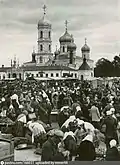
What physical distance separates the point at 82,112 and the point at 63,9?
95cm

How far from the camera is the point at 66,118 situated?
149 inches

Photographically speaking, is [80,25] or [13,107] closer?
[80,25]

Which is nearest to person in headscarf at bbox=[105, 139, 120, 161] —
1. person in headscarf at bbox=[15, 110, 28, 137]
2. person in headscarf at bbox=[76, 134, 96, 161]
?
person in headscarf at bbox=[76, 134, 96, 161]

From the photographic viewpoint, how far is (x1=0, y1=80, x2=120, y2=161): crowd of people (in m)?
3.11

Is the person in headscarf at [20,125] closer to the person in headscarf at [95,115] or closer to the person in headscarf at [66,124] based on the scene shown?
the person in headscarf at [66,124]

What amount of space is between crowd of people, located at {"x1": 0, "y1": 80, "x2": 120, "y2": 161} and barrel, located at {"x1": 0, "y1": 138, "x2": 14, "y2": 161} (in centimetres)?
21

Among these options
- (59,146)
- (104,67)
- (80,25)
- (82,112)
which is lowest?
(59,146)

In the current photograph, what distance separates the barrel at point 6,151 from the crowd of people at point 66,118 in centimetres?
21

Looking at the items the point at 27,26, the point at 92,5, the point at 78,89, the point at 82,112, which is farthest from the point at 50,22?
the point at 78,89

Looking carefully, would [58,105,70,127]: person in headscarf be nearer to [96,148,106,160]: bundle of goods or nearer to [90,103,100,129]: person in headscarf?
[90,103,100,129]: person in headscarf

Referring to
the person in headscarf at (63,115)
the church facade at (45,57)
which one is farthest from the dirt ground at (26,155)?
the church facade at (45,57)

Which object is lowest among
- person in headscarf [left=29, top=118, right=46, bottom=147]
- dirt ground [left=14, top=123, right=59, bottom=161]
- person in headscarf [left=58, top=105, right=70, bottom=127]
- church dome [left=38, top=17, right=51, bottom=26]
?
dirt ground [left=14, top=123, right=59, bottom=161]

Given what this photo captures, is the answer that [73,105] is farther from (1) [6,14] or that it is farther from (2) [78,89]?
(1) [6,14]

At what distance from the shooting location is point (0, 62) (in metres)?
3.80
